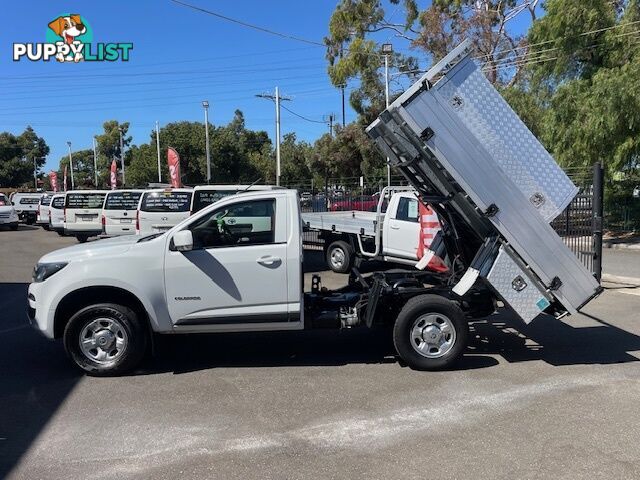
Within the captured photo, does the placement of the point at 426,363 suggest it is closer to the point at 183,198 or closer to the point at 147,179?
the point at 183,198

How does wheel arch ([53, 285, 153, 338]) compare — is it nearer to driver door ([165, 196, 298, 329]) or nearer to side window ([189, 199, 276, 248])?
driver door ([165, 196, 298, 329])

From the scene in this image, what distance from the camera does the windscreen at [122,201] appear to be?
18016mm

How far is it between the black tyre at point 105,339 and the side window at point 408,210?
290 inches

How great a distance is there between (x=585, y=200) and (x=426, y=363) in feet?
26.0

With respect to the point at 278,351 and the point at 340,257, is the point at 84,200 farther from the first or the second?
the point at 278,351

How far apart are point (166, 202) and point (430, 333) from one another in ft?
36.2

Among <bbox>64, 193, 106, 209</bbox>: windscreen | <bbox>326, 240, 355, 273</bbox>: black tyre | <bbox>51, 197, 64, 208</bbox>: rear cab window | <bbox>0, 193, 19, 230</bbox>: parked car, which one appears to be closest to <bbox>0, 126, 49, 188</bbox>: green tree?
<bbox>0, 193, 19, 230</bbox>: parked car

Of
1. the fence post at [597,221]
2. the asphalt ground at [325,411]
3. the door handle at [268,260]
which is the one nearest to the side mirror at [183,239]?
the door handle at [268,260]

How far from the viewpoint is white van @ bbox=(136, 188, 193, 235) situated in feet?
50.0

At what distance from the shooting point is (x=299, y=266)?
5922 millimetres

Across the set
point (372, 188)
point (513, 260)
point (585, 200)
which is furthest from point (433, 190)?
point (372, 188)

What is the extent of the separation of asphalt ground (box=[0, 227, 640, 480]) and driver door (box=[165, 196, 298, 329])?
64 centimetres

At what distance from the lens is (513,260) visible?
580 cm

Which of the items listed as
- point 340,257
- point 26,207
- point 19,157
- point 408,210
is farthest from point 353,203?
point 19,157
